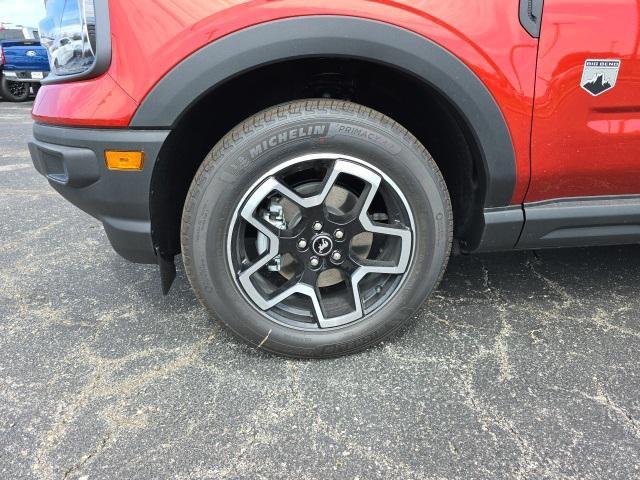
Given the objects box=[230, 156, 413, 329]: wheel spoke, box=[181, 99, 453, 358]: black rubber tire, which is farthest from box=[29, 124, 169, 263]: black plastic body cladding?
box=[230, 156, 413, 329]: wheel spoke

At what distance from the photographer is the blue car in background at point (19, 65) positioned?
399 inches

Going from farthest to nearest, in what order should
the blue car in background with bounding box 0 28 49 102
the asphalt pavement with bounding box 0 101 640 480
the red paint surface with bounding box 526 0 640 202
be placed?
the blue car in background with bounding box 0 28 49 102 → the red paint surface with bounding box 526 0 640 202 → the asphalt pavement with bounding box 0 101 640 480

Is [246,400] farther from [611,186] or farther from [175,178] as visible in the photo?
[611,186]

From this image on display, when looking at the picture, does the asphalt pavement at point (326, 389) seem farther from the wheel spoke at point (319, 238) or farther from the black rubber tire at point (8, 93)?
the black rubber tire at point (8, 93)

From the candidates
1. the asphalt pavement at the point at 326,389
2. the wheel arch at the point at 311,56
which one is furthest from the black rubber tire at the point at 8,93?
the wheel arch at the point at 311,56

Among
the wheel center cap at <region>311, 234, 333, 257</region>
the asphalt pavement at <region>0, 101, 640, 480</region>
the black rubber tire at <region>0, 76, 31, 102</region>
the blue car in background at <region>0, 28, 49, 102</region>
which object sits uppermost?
the wheel center cap at <region>311, 234, 333, 257</region>

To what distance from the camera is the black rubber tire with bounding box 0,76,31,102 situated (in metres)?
10.7

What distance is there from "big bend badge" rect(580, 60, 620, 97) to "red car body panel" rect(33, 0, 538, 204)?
18 centimetres

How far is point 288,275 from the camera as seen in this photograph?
1.84 metres

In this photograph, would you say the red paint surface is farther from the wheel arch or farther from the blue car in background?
the blue car in background

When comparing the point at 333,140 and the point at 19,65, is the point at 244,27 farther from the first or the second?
the point at 19,65

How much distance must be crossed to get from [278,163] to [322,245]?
33cm

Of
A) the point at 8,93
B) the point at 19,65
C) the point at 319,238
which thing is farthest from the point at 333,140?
the point at 8,93

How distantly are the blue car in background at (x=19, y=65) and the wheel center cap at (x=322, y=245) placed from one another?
35.1ft
